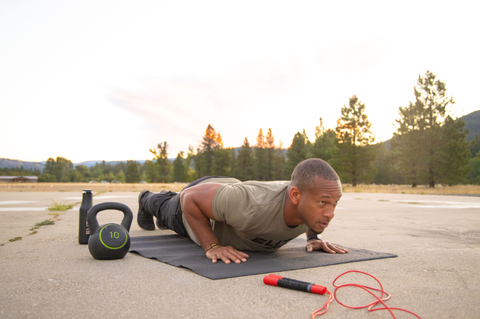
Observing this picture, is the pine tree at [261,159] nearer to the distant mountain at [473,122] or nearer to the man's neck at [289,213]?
the man's neck at [289,213]

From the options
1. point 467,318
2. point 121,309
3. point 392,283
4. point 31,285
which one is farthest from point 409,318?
point 31,285

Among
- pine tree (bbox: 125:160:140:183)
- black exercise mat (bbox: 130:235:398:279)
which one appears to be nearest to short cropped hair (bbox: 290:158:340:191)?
black exercise mat (bbox: 130:235:398:279)

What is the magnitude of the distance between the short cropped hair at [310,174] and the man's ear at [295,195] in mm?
29

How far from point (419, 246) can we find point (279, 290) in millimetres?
2419

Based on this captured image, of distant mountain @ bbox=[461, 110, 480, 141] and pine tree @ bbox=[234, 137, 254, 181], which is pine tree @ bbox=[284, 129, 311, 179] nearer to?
pine tree @ bbox=[234, 137, 254, 181]

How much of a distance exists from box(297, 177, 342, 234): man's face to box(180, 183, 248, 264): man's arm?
2.53ft

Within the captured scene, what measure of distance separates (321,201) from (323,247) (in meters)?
1.07

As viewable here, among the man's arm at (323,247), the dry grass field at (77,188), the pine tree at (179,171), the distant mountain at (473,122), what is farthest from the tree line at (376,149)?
the distant mountain at (473,122)

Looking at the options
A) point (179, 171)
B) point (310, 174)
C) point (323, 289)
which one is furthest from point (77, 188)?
point (179, 171)

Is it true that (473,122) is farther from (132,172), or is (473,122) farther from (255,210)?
(255,210)

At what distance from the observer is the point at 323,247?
3.18 meters

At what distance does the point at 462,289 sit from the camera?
200 cm

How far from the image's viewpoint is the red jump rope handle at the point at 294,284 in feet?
6.10

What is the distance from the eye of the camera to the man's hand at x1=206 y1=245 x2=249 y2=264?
2.62 m
